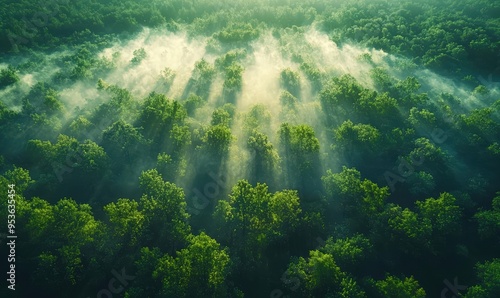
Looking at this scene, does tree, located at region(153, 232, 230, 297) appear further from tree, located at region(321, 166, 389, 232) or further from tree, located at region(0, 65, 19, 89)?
tree, located at region(0, 65, 19, 89)

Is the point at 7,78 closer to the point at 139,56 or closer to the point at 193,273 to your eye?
the point at 139,56

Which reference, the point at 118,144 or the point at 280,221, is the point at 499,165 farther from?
the point at 118,144

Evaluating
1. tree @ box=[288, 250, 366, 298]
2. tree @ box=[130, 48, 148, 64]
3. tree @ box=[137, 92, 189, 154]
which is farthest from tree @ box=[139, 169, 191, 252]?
tree @ box=[130, 48, 148, 64]

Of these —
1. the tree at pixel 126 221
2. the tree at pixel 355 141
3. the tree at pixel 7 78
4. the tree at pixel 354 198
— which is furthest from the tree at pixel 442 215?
the tree at pixel 7 78

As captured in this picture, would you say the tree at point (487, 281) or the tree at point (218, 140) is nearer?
the tree at point (487, 281)

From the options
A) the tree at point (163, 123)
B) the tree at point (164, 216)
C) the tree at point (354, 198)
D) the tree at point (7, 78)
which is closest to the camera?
the tree at point (164, 216)

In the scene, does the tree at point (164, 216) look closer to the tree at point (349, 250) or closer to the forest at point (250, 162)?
the forest at point (250, 162)

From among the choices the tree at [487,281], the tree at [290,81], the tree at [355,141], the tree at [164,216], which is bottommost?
the tree at [487,281]

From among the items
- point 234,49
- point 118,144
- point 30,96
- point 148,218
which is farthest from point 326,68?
point 30,96

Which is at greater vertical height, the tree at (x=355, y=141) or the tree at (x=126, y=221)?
the tree at (x=355, y=141)
